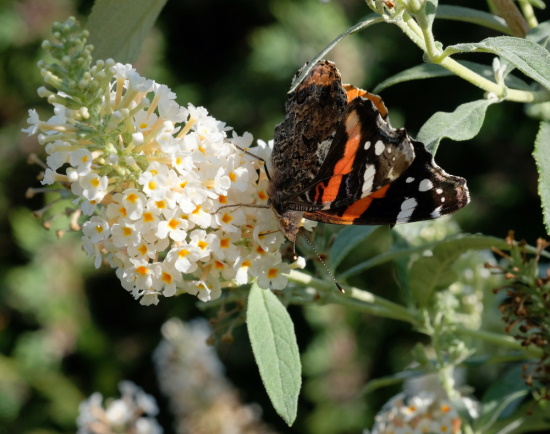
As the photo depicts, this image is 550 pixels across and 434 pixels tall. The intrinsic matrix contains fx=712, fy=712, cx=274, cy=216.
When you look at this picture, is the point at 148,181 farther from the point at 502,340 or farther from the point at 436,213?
the point at 502,340

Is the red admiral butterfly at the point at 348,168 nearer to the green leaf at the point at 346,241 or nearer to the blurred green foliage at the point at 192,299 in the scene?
the green leaf at the point at 346,241

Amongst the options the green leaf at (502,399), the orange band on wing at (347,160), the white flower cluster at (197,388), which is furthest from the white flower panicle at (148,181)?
the white flower cluster at (197,388)

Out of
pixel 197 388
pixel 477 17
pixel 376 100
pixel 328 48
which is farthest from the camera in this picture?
pixel 197 388

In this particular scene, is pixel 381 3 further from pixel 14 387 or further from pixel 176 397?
pixel 14 387

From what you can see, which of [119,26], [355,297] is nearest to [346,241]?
[355,297]

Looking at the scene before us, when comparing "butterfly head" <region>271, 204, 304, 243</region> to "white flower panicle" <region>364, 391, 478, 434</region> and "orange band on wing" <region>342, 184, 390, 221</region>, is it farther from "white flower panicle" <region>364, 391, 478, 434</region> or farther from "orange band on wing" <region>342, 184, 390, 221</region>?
"white flower panicle" <region>364, 391, 478, 434</region>

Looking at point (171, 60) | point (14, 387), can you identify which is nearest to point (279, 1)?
point (171, 60)
